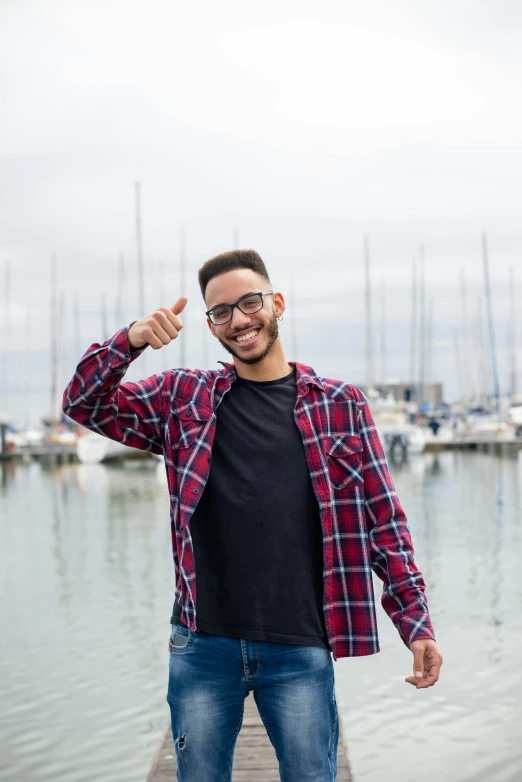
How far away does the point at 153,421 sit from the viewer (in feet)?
9.03

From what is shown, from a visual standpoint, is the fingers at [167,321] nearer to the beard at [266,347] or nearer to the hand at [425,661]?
the beard at [266,347]

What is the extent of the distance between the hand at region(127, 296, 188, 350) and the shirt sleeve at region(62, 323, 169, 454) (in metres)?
0.02

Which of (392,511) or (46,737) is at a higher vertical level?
(392,511)

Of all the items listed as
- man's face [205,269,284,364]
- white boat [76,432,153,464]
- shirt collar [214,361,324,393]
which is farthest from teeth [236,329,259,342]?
white boat [76,432,153,464]

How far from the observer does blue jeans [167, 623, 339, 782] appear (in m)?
2.46

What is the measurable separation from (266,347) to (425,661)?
1078 millimetres

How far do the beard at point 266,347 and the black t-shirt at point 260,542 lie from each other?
0.21m

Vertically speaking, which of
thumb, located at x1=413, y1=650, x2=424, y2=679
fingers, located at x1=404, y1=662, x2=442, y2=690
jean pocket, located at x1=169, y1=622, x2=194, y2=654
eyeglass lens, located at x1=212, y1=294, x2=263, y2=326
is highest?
eyeglass lens, located at x1=212, y1=294, x2=263, y2=326

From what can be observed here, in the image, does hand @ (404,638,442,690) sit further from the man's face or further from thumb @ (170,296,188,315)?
thumb @ (170,296,188,315)

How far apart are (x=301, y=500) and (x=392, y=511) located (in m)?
0.30

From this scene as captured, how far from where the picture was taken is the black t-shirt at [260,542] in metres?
2.50

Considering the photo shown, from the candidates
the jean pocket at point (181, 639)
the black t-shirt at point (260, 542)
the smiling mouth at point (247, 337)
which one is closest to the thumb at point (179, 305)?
the smiling mouth at point (247, 337)

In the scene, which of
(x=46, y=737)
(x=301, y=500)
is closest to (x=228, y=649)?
(x=301, y=500)

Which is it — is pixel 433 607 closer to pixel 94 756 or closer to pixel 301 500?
pixel 94 756
